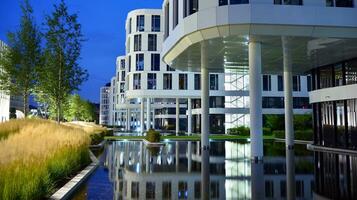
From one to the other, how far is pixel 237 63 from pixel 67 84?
45.1 ft

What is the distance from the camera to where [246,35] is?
64.1 feet

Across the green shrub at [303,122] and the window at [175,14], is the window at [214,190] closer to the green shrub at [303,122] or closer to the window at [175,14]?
the window at [175,14]

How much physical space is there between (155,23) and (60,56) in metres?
35.4

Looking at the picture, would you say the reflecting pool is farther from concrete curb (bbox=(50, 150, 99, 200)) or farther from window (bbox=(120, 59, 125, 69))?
window (bbox=(120, 59, 125, 69))

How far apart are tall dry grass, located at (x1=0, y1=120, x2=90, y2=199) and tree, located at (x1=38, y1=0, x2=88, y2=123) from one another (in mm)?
9677

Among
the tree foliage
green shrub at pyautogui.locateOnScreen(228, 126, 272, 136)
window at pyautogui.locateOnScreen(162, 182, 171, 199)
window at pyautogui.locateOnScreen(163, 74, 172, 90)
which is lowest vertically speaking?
window at pyautogui.locateOnScreen(162, 182, 171, 199)

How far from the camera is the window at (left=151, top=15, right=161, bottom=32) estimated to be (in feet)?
196

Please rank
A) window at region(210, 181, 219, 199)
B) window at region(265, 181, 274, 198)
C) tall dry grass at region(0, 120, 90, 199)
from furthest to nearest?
window at region(265, 181, 274, 198), window at region(210, 181, 219, 199), tall dry grass at region(0, 120, 90, 199)

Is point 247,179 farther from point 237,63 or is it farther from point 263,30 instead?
point 237,63

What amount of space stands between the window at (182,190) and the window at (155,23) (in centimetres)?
4895

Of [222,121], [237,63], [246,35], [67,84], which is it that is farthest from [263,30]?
[222,121]

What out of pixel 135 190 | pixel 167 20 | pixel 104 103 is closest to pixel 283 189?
pixel 135 190

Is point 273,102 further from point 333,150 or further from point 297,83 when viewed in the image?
point 333,150

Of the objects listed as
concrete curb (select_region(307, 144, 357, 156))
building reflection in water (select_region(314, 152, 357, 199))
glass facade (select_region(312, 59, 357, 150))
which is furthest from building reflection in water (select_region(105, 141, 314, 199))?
glass facade (select_region(312, 59, 357, 150))
